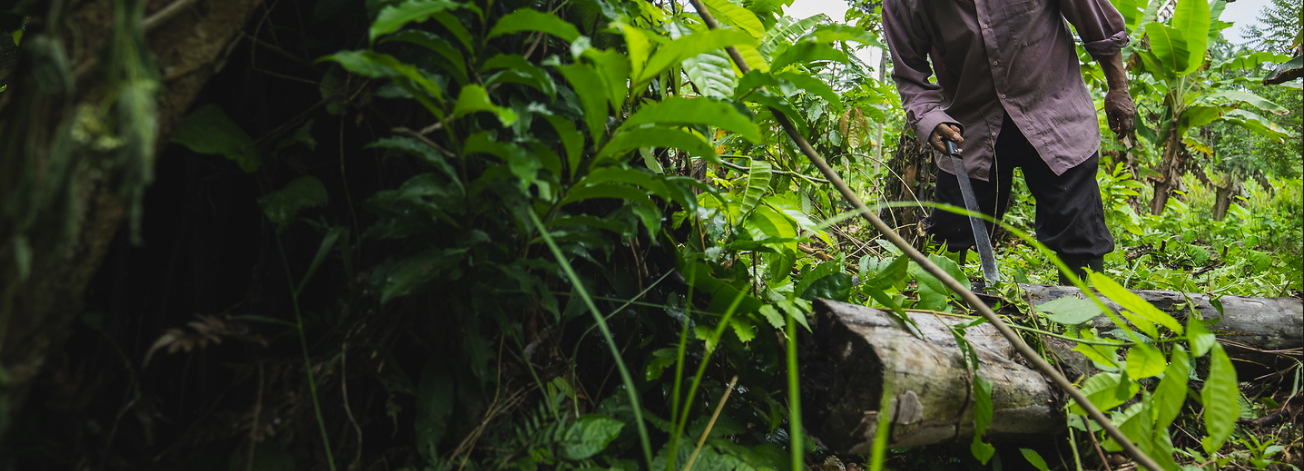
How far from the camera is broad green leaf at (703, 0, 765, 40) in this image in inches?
57.4

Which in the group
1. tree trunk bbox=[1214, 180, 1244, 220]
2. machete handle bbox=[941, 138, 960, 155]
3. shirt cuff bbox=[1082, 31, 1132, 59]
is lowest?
tree trunk bbox=[1214, 180, 1244, 220]

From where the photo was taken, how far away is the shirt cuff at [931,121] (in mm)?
2812

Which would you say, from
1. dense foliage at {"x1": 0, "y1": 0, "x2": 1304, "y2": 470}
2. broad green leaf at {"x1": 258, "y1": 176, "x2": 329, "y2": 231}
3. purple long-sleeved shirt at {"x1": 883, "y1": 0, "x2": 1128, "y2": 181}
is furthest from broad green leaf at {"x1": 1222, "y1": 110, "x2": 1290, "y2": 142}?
broad green leaf at {"x1": 258, "y1": 176, "x2": 329, "y2": 231}

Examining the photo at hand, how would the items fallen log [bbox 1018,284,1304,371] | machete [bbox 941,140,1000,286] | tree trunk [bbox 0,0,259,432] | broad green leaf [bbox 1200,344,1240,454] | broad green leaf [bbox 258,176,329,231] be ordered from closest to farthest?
1. tree trunk [bbox 0,0,259,432]
2. broad green leaf [bbox 258,176,329,231]
3. broad green leaf [bbox 1200,344,1240,454]
4. fallen log [bbox 1018,284,1304,371]
5. machete [bbox 941,140,1000,286]

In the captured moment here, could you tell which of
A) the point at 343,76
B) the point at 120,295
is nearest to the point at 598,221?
the point at 343,76

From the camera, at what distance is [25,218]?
66 centimetres

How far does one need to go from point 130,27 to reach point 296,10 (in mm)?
453

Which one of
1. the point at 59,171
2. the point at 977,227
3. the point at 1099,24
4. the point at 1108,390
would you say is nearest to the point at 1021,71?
the point at 1099,24

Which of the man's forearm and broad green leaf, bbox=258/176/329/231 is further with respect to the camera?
the man's forearm

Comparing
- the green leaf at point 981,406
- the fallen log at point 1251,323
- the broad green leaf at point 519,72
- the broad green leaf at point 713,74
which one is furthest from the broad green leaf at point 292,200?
the fallen log at point 1251,323

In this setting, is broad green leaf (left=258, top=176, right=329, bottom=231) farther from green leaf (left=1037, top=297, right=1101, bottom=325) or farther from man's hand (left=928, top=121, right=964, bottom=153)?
man's hand (left=928, top=121, right=964, bottom=153)

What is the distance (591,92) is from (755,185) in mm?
709

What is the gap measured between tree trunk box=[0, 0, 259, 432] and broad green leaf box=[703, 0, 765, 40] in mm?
1021

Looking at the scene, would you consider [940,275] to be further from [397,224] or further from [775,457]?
[397,224]
